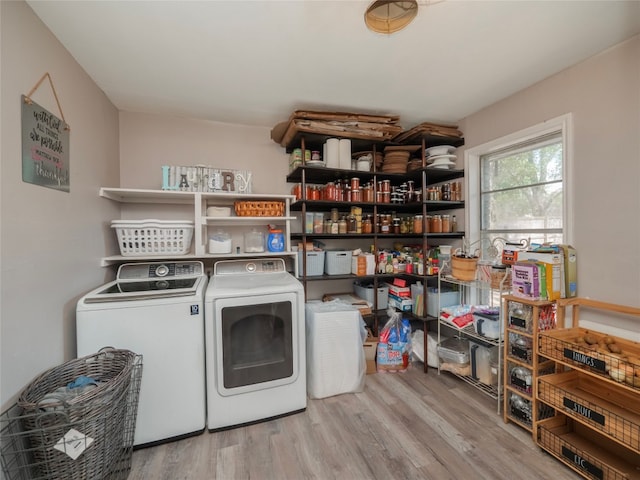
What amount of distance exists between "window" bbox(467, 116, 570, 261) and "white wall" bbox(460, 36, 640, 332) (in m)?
0.09

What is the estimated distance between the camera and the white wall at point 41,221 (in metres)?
1.09

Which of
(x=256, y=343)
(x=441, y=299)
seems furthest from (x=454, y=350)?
(x=256, y=343)

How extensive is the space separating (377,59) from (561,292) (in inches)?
71.9

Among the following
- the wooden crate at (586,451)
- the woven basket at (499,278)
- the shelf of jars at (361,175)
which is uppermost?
the shelf of jars at (361,175)

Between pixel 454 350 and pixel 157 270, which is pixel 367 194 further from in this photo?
pixel 157 270

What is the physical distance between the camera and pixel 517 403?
170 centimetres

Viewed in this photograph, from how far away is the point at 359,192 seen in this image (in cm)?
249

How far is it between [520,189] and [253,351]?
241 cm

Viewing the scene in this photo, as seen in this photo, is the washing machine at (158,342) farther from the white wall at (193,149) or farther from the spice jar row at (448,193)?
the spice jar row at (448,193)

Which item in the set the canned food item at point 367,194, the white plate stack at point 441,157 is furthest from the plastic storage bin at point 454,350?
the white plate stack at point 441,157

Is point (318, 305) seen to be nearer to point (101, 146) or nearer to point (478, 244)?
point (478, 244)

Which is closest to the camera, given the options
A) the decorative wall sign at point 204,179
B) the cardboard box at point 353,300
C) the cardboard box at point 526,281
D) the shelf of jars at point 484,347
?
the cardboard box at point 526,281

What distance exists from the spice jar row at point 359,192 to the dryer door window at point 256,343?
1.04m

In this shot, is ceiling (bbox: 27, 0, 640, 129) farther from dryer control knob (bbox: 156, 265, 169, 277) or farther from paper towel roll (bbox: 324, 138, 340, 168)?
dryer control knob (bbox: 156, 265, 169, 277)
